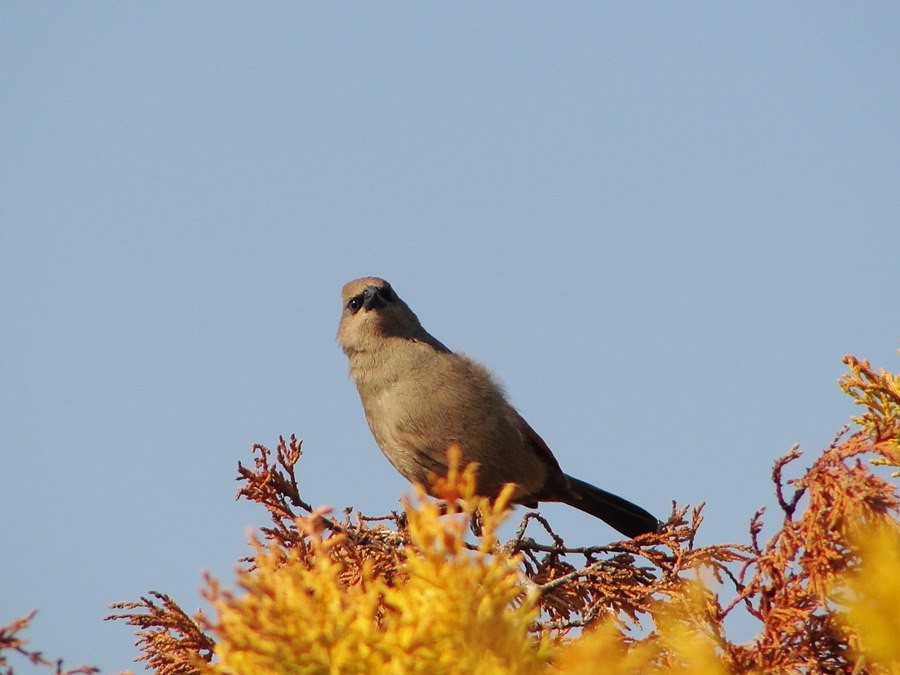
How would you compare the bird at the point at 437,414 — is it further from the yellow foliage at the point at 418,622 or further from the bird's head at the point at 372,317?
the yellow foliage at the point at 418,622

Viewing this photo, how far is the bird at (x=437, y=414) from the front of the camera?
605 cm

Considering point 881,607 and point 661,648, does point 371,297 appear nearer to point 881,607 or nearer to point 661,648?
point 661,648

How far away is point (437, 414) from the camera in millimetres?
6051

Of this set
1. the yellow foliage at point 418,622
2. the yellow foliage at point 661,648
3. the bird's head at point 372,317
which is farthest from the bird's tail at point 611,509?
the yellow foliage at point 418,622

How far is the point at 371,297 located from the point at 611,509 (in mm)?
2001

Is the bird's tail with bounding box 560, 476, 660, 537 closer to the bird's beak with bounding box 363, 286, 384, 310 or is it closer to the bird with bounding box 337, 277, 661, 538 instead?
the bird with bounding box 337, 277, 661, 538

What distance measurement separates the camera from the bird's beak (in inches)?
267

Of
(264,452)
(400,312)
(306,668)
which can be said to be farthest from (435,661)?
(400,312)

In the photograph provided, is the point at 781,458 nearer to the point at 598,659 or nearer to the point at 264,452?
the point at 598,659

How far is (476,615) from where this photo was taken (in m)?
2.29

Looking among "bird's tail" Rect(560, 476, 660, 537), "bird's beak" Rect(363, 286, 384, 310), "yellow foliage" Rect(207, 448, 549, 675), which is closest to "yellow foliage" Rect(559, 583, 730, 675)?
"yellow foliage" Rect(207, 448, 549, 675)

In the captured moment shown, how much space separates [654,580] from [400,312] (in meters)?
3.18

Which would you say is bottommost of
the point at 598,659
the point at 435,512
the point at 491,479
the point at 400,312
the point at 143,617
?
the point at 598,659

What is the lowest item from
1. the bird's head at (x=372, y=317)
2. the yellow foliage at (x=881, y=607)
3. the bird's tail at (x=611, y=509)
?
the yellow foliage at (x=881, y=607)
